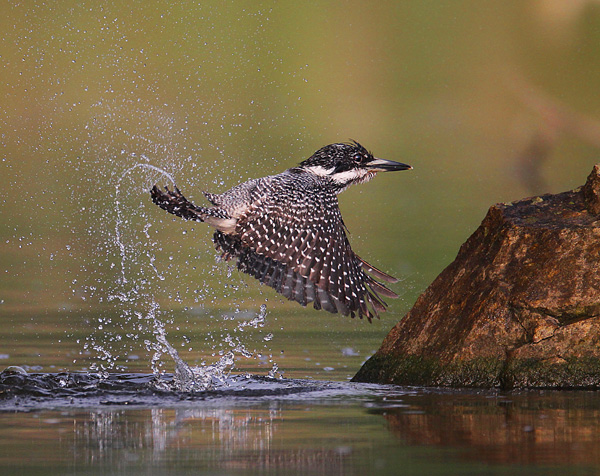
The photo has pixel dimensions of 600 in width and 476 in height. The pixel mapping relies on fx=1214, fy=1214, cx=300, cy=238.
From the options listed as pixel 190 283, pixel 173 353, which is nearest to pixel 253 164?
pixel 190 283

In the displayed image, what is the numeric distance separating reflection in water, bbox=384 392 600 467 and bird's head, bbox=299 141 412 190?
3368 millimetres

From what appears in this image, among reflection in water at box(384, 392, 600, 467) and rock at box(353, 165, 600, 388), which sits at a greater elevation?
rock at box(353, 165, 600, 388)

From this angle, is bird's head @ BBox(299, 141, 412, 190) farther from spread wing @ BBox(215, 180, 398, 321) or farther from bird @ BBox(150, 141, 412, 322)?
spread wing @ BBox(215, 180, 398, 321)

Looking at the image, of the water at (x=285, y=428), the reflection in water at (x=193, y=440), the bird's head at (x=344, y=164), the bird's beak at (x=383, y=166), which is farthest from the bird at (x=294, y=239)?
the reflection in water at (x=193, y=440)

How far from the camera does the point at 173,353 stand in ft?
26.3

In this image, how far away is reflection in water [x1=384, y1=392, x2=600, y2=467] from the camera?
5168mm

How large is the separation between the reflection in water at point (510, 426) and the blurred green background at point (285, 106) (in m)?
9.28

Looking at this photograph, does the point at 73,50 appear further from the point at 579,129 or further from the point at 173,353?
the point at 173,353

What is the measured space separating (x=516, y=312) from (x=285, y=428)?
198 centimetres

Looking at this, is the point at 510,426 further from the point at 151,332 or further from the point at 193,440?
the point at 151,332

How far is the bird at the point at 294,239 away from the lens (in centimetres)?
857

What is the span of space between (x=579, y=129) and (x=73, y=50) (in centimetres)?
1118

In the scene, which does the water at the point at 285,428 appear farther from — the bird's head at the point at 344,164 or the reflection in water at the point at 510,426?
the bird's head at the point at 344,164

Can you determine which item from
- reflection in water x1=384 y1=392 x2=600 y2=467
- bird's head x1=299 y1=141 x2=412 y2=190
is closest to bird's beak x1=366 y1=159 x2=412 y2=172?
bird's head x1=299 y1=141 x2=412 y2=190
